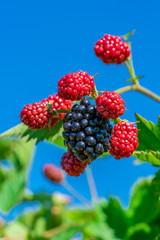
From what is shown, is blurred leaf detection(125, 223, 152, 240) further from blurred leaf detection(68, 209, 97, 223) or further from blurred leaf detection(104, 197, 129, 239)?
blurred leaf detection(68, 209, 97, 223)

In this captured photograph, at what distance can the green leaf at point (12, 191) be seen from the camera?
4.93 metres

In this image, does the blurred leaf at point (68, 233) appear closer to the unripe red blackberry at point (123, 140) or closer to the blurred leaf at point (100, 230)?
the blurred leaf at point (100, 230)

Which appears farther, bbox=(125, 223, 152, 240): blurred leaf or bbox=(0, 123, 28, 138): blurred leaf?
bbox=(125, 223, 152, 240): blurred leaf

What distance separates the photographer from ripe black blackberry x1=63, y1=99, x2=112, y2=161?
1.71 meters

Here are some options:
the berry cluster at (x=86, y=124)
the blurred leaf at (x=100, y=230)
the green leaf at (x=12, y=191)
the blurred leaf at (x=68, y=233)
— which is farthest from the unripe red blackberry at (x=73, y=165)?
the green leaf at (x=12, y=191)

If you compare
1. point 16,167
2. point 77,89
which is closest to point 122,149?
point 77,89

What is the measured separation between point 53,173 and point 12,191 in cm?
79

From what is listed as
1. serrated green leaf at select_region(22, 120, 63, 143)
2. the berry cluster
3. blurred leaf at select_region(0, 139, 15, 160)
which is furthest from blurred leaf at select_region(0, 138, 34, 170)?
the berry cluster

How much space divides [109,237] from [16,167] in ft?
8.59

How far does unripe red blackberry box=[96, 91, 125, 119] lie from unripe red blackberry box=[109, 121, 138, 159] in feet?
0.32

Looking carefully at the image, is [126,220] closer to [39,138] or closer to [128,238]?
[128,238]

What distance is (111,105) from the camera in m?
1.63

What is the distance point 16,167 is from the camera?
17.6 feet

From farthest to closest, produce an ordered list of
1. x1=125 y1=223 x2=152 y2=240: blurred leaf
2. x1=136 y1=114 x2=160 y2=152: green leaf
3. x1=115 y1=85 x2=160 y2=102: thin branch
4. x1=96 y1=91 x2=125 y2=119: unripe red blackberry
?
1. x1=125 y1=223 x2=152 y2=240: blurred leaf
2. x1=115 y1=85 x2=160 y2=102: thin branch
3. x1=136 y1=114 x2=160 y2=152: green leaf
4. x1=96 y1=91 x2=125 y2=119: unripe red blackberry
